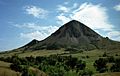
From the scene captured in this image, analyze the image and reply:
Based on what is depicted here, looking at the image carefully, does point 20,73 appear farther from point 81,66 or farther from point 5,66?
point 81,66

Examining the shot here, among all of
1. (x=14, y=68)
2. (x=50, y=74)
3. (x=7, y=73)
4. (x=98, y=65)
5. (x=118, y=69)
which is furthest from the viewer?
(x=98, y=65)

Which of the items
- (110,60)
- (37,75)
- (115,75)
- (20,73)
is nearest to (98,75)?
(115,75)

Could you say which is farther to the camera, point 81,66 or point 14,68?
point 81,66

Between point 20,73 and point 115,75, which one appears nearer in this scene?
point 20,73

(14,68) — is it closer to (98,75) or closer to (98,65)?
(98,75)

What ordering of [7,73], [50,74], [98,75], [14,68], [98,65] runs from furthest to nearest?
[98,65] → [98,75] → [50,74] → [14,68] → [7,73]

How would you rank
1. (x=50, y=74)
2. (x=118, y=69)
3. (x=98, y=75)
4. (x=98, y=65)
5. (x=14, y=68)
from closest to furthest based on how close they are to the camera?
(x=14, y=68), (x=50, y=74), (x=98, y=75), (x=118, y=69), (x=98, y=65)

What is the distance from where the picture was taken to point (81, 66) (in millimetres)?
158125

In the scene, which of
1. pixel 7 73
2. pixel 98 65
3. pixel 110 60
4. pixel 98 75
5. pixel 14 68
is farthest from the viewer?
pixel 110 60

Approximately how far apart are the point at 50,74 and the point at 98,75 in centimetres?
2430

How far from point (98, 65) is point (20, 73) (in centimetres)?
7631

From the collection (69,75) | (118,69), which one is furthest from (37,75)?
(118,69)

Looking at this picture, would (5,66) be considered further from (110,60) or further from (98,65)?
(110,60)

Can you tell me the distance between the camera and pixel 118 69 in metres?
135
